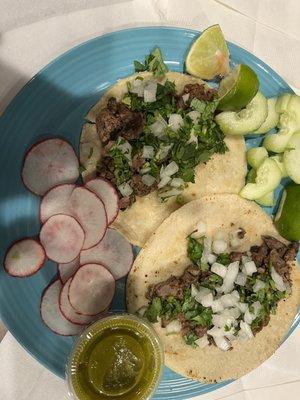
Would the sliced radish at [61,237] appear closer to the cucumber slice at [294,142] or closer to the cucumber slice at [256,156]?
the cucumber slice at [256,156]

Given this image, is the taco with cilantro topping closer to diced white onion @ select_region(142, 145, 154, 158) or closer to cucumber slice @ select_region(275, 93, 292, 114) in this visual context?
diced white onion @ select_region(142, 145, 154, 158)

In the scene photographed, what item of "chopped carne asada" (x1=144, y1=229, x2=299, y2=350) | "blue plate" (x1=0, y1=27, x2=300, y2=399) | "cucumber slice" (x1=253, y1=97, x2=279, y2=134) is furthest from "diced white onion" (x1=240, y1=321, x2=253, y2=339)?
"cucumber slice" (x1=253, y1=97, x2=279, y2=134)

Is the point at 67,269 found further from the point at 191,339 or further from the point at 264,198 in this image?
the point at 264,198

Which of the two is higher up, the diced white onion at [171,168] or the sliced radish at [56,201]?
the diced white onion at [171,168]

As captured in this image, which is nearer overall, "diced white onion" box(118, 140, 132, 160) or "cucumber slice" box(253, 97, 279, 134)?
"diced white onion" box(118, 140, 132, 160)

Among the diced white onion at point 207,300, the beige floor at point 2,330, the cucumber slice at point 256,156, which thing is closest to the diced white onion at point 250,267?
the diced white onion at point 207,300
